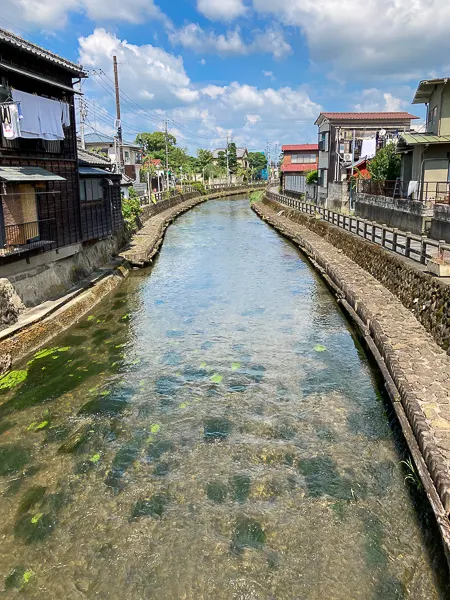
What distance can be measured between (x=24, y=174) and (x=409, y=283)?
13.7 meters

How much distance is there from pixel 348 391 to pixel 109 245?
18970 mm

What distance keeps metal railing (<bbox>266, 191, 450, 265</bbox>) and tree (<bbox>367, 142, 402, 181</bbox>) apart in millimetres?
5122

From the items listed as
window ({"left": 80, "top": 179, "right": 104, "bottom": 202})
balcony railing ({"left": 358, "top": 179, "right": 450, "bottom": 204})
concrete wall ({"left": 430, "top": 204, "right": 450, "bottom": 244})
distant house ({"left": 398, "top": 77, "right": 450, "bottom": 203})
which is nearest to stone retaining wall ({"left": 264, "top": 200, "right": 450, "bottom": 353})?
concrete wall ({"left": 430, "top": 204, "right": 450, "bottom": 244})

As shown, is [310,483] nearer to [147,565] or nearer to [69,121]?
[147,565]

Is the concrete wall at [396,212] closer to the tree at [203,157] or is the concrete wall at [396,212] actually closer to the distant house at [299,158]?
the distant house at [299,158]

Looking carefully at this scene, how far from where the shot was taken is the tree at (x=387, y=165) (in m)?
35.2

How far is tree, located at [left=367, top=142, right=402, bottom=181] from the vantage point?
35250 millimetres

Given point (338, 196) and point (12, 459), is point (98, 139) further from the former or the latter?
point (12, 459)

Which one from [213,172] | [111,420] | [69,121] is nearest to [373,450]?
[111,420]

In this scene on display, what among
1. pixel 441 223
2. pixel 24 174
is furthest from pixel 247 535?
pixel 441 223

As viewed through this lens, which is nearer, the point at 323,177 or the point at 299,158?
the point at 323,177

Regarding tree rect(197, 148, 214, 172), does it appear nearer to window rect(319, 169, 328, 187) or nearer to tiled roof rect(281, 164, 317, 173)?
tiled roof rect(281, 164, 317, 173)

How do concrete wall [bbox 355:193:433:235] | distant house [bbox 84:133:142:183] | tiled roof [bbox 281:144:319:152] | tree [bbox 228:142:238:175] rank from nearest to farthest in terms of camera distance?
concrete wall [bbox 355:193:433:235]
distant house [bbox 84:133:142:183]
tiled roof [bbox 281:144:319:152]
tree [bbox 228:142:238:175]

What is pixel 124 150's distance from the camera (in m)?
62.6
